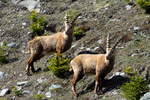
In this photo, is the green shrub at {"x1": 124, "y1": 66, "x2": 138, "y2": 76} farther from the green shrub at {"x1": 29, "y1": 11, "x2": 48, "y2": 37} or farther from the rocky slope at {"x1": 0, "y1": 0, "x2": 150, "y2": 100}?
the green shrub at {"x1": 29, "y1": 11, "x2": 48, "y2": 37}

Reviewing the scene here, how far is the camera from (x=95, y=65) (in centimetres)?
1833

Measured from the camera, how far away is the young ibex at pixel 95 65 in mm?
17984

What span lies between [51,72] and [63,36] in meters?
1.79

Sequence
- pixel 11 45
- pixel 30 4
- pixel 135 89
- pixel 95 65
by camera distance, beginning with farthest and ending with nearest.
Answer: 1. pixel 30 4
2. pixel 11 45
3. pixel 95 65
4. pixel 135 89

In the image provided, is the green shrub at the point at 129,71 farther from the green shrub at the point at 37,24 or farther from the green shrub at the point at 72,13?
the green shrub at the point at 72,13

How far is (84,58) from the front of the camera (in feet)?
61.3

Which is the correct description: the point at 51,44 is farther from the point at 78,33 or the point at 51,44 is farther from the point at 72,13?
the point at 72,13

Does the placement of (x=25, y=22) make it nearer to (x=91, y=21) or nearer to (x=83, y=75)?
(x=91, y=21)

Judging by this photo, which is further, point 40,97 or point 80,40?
point 80,40

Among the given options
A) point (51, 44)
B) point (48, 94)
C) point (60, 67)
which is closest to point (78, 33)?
point (51, 44)

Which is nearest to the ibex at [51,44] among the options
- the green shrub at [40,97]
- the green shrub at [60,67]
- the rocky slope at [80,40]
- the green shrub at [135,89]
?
the rocky slope at [80,40]

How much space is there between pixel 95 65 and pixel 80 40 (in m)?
4.79

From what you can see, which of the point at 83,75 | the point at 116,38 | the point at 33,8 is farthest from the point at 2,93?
the point at 33,8

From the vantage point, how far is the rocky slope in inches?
752
